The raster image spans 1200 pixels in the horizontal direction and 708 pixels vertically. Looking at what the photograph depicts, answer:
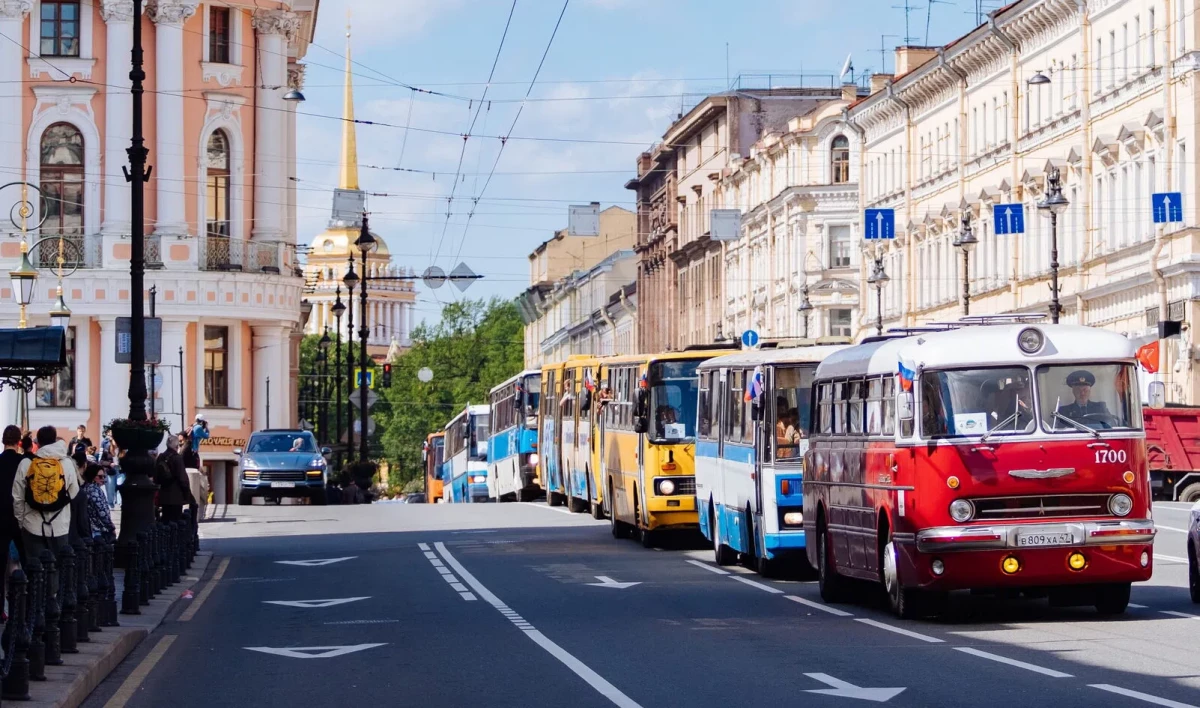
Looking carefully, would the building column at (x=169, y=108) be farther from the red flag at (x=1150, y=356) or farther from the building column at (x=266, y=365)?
the red flag at (x=1150, y=356)

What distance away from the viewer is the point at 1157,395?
38750 millimetres

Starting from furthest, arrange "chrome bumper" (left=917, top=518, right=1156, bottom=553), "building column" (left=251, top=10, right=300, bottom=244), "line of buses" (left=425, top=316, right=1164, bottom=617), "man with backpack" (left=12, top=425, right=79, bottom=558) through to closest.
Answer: "building column" (left=251, top=10, right=300, bottom=244) < "man with backpack" (left=12, top=425, right=79, bottom=558) < "line of buses" (left=425, top=316, right=1164, bottom=617) < "chrome bumper" (left=917, top=518, right=1156, bottom=553)

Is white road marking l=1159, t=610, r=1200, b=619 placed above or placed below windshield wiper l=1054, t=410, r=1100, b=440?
below

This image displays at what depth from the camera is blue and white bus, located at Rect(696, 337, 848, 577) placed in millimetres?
25422

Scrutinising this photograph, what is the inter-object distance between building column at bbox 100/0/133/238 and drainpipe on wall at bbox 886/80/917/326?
95.3 ft

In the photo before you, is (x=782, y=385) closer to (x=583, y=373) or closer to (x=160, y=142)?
(x=583, y=373)

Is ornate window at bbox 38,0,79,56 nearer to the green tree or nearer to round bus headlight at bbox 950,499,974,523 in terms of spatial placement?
round bus headlight at bbox 950,499,974,523

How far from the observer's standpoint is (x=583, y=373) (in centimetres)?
4412

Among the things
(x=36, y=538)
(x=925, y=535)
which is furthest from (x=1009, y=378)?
(x=36, y=538)

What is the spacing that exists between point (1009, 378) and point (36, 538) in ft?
26.7

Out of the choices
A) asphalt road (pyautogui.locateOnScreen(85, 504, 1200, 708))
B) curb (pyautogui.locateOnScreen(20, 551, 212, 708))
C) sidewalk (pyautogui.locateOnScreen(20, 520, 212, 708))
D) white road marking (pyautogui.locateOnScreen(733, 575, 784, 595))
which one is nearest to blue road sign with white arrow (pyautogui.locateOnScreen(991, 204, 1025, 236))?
asphalt road (pyautogui.locateOnScreen(85, 504, 1200, 708))

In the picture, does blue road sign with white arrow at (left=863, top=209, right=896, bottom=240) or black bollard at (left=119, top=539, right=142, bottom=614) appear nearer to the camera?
black bollard at (left=119, top=539, right=142, bottom=614)

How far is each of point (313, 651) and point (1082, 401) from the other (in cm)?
660

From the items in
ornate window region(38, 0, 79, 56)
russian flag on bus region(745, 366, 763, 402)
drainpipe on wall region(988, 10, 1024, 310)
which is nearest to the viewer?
russian flag on bus region(745, 366, 763, 402)
